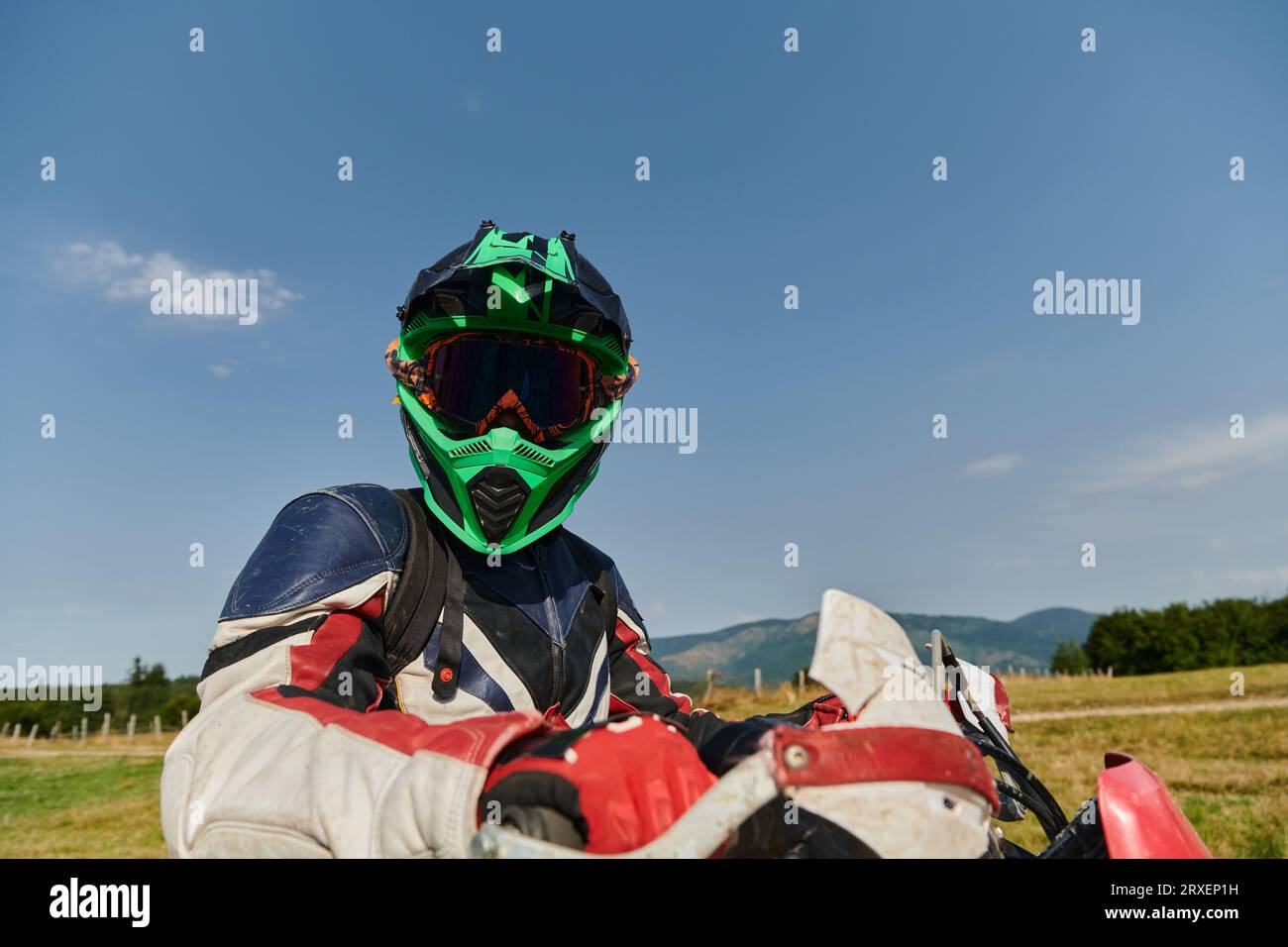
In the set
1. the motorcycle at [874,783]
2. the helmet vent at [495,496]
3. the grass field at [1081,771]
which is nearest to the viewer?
the motorcycle at [874,783]

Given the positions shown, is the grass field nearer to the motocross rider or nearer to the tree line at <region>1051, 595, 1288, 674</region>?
the motocross rider

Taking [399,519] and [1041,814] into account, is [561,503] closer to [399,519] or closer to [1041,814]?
[399,519]

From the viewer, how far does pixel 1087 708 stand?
862 inches

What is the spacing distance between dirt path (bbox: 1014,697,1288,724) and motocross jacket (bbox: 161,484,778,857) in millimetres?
18537

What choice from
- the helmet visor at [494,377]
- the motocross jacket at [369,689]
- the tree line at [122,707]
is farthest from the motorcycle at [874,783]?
the tree line at [122,707]

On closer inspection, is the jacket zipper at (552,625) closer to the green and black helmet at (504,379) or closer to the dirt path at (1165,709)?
the green and black helmet at (504,379)

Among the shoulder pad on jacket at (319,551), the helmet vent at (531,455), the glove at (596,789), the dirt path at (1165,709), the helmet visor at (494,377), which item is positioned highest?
the helmet visor at (494,377)

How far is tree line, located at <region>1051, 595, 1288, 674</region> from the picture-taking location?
1925 inches

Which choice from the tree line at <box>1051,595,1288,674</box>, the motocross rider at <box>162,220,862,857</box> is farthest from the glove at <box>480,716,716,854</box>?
the tree line at <box>1051,595,1288,674</box>

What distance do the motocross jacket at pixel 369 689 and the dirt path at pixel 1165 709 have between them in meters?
18.5

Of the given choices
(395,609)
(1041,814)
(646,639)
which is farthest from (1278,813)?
(395,609)

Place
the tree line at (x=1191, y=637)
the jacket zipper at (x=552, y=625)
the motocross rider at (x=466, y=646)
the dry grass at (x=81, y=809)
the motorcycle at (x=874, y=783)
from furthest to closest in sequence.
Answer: the tree line at (x=1191, y=637), the dry grass at (x=81, y=809), the jacket zipper at (x=552, y=625), the motocross rider at (x=466, y=646), the motorcycle at (x=874, y=783)

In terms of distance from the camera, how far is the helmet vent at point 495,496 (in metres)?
2.67

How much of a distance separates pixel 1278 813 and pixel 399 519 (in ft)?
Answer: 28.2
